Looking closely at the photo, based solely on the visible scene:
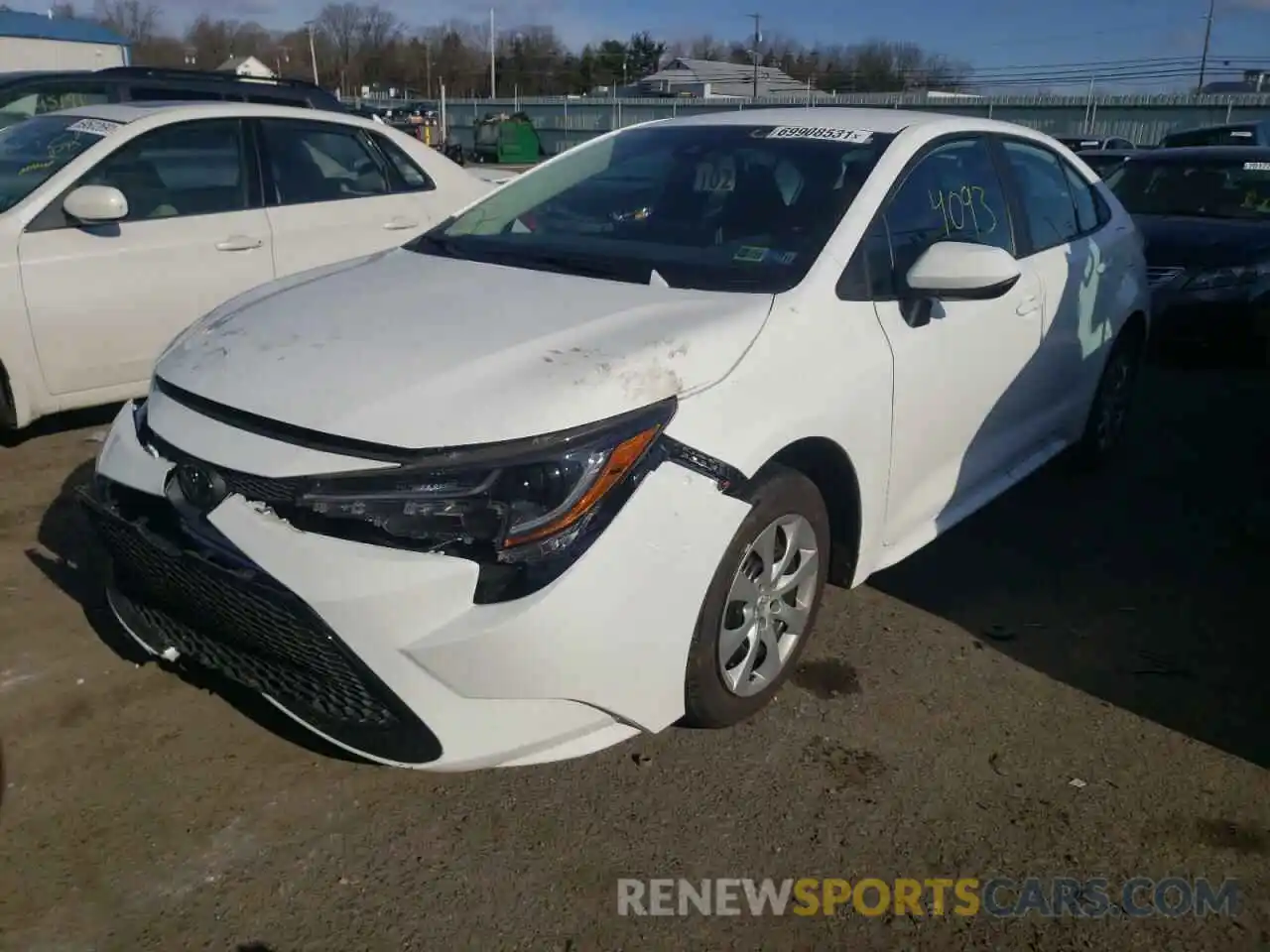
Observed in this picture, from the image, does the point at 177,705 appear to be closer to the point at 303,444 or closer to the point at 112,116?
the point at 303,444

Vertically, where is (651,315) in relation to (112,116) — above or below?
below

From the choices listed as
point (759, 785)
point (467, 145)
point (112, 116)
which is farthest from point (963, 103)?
A: point (759, 785)

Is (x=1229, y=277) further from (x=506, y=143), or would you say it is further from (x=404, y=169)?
(x=506, y=143)

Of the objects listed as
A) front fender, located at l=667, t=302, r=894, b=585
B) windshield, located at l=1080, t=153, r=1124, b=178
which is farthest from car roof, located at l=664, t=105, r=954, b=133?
windshield, located at l=1080, t=153, r=1124, b=178

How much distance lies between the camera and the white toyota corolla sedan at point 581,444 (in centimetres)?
228

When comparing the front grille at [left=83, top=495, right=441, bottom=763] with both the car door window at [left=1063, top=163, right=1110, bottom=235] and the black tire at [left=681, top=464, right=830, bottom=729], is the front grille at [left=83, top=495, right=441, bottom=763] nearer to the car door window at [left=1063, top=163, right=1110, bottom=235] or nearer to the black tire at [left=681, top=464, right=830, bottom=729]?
the black tire at [left=681, top=464, right=830, bottom=729]

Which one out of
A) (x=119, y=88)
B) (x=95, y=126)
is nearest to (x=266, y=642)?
(x=95, y=126)

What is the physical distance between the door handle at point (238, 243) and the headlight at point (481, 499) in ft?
11.4

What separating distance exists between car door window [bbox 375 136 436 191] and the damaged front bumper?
4.02 meters

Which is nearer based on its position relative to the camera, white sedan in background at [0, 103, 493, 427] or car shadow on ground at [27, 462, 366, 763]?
car shadow on ground at [27, 462, 366, 763]

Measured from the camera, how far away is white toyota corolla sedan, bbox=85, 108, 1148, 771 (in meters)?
2.28

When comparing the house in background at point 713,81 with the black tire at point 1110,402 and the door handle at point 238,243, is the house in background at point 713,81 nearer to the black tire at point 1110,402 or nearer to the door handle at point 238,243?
the black tire at point 1110,402

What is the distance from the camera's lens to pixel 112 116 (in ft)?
17.2

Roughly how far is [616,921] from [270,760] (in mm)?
1061
